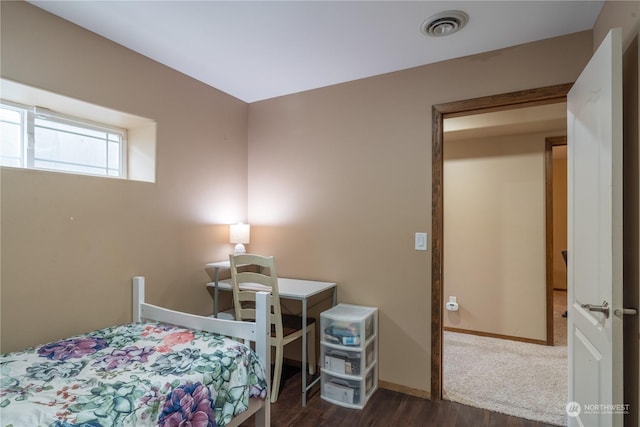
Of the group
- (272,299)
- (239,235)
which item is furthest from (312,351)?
(239,235)

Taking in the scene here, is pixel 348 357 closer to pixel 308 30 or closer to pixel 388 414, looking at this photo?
pixel 388 414

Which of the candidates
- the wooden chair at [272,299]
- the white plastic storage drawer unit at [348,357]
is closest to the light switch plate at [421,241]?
the white plastic storage drawer unit at [348,357]

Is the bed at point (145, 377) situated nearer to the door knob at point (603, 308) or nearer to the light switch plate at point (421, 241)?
the light switch plate at point (421, 241)

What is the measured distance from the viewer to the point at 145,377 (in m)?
1.40

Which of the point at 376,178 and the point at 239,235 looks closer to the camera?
the point at 376,178

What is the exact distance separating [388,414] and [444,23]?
2.45 m

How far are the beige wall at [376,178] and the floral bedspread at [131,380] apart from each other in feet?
3.97

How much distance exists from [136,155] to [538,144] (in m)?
3.81

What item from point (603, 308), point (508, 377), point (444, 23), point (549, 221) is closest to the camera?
point (603, 308)

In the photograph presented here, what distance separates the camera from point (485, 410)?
2268mm

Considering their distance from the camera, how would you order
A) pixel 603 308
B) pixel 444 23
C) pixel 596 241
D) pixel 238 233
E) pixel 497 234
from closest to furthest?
pixel 603 308 → pixel 596 241 → pixel 444 23 → pixel 238 233 → pixel 497 234

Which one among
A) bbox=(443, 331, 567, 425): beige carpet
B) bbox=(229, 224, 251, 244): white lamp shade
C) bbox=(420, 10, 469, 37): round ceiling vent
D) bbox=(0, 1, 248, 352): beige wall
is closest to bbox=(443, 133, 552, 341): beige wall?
bbox=(443, 331, 567, 425): beige carpet

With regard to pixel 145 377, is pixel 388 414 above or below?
below

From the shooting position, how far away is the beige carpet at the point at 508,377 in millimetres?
2303
